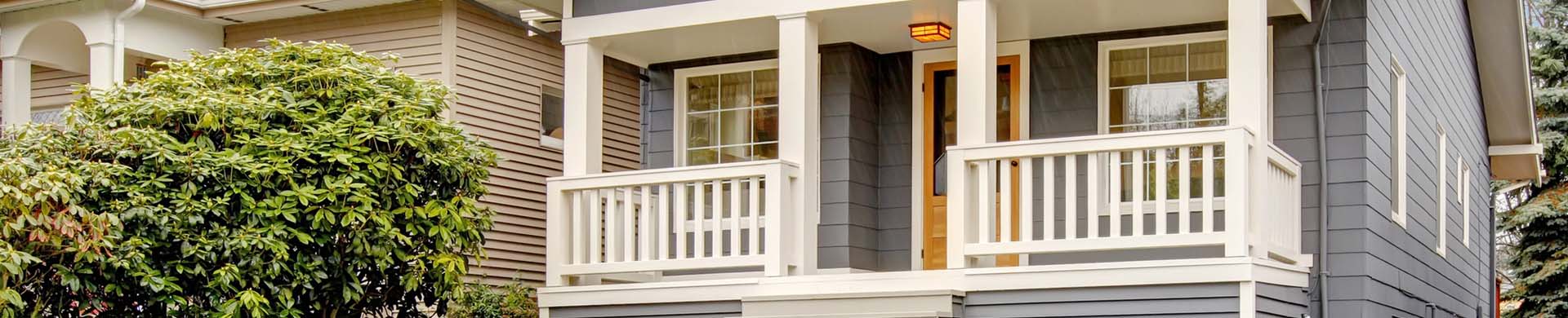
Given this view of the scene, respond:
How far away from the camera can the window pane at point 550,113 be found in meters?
13.3

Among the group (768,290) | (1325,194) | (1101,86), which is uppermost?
(1101,86)

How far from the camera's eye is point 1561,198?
20.4 metres

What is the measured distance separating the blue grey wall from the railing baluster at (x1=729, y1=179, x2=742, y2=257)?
4.21 feet

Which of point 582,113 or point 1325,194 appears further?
point 582,113

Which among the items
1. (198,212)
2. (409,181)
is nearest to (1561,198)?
(409,181)

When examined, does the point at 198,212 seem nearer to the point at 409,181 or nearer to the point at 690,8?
the point at 409,181

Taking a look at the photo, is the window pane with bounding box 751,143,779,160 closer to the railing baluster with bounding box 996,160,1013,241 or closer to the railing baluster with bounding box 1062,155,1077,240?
the railing baluster with bounding box 996,160,1013,241

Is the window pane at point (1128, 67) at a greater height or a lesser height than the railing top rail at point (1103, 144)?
greater

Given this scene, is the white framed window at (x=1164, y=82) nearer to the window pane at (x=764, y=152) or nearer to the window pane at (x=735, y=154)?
the window pane at (x=764, y=152)

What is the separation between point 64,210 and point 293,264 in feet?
4.25

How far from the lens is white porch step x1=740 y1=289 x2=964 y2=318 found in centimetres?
868

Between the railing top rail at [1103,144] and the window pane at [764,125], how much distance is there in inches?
107

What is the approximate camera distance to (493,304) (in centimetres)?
1126

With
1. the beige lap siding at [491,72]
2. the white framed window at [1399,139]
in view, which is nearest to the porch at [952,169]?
the beige lap siding at [491,72]
